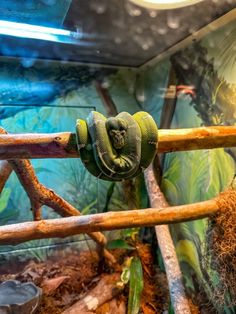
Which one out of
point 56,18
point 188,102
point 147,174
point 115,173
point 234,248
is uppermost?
point 56,18

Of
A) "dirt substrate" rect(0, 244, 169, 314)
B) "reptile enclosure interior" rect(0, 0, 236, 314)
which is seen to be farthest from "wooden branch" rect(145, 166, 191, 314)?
"dirt substrate" rect(0, 244, 169, 314)

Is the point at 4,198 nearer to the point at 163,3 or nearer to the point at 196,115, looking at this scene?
the point at 196,115

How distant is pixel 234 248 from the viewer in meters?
1.36

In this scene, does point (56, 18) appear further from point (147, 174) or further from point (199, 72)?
point (147, 174)

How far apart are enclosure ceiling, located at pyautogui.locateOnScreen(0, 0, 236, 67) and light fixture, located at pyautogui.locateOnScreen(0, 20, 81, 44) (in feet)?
0.18

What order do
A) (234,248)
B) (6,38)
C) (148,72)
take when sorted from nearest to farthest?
1. (234,248)
2. (6,38)
3. (148,72)

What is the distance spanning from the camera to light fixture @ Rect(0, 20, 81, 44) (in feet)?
5.81

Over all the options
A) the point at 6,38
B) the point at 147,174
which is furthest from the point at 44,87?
the point at 147,174

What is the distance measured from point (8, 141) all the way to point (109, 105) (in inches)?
74.1

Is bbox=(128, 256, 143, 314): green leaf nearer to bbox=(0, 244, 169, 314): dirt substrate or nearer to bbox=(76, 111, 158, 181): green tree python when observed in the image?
bbox=(0, 244, 169, 314): dirt substrate

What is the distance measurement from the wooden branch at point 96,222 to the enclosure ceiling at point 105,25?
41.6 inches

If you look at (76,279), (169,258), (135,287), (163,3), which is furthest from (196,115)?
(76,279)

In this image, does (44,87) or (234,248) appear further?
(44,87)

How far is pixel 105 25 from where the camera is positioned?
181cm
